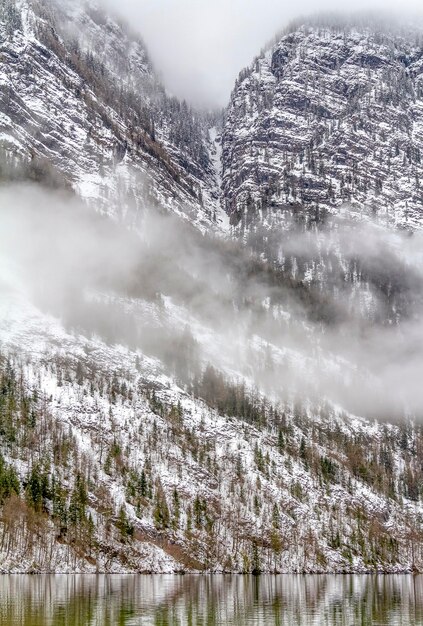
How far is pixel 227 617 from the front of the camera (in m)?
95.7

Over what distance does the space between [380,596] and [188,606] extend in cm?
4672

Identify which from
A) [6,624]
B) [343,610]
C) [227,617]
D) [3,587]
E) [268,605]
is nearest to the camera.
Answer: [6,624]

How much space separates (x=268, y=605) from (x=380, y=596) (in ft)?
114

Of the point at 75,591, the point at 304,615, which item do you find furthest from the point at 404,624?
the point at 75,591

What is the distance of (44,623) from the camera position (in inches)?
3250

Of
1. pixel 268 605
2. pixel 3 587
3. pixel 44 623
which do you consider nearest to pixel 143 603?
pixel 268 605

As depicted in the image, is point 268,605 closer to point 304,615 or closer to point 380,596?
point 304,615

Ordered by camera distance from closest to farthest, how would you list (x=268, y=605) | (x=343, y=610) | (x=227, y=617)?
(x=227, y=617) → (x=343, y=610) → (x=268, y=605)

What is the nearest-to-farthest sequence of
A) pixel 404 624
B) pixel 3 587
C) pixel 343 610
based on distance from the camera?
1. pixel 404 624
2. pixel 343 610
3. pixel 3 587

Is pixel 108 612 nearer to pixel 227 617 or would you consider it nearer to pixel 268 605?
pixel 227 617

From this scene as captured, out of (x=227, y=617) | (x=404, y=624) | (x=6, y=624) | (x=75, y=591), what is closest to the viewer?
(x=6, y=624)

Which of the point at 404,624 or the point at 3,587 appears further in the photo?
the point at 3,587

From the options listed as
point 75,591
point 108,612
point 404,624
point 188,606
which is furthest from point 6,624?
point 75,591

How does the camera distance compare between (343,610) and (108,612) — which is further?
(343,610)
